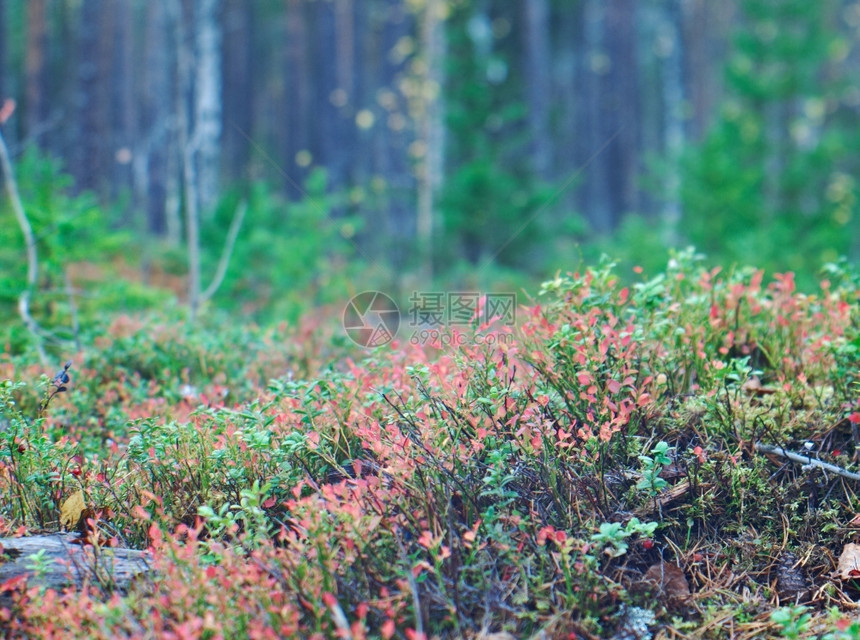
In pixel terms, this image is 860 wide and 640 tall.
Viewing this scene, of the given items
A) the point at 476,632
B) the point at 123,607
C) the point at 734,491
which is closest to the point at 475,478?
the point at 476,632

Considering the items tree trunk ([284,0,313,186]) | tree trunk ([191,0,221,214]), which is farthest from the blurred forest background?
tree trunk ([284,0,313,186])

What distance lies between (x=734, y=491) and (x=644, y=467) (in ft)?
1.62

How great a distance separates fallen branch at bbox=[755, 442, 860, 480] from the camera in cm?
306

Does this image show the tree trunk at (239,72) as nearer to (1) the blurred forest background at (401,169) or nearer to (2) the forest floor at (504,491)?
(1) the blurred forest background at (401,169)

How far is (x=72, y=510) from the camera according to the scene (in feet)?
10.2

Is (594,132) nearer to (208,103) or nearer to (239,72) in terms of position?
(239,72)

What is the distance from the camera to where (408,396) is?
3.45 m

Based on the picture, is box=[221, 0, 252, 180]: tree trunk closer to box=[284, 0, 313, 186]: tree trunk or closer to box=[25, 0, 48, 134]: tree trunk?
box=[284, 0, 313, 186]: tree trunk

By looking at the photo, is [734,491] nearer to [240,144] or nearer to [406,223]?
[406,223]

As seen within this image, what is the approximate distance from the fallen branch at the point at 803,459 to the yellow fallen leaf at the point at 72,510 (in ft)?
10.8

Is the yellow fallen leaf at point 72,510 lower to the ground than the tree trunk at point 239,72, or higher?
lower

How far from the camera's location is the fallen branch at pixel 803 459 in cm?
306

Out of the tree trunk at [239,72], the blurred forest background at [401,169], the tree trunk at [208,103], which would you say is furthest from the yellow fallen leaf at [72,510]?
the tree trunk at [239,72]

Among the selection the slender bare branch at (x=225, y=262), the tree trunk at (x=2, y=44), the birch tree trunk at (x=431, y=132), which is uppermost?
the tree trunk at (x=2, y=44)
